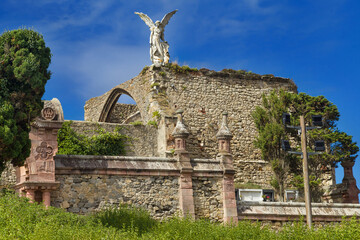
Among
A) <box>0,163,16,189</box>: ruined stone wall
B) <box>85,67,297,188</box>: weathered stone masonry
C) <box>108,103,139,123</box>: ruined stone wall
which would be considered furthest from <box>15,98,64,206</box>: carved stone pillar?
<box>108,103,139,123</box>: ruined stone wall

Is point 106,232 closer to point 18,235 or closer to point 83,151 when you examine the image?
point 18,235

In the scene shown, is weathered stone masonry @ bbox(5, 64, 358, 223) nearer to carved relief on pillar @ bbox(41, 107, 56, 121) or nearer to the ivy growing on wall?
carved relief on pillar @ bbox(41, 107, 56, 121)

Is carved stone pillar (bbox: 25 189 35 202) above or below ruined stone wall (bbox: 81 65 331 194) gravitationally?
below

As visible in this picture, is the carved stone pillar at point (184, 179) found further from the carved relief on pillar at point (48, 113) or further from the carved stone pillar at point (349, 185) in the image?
the carved stone pillar at point (349, 185)

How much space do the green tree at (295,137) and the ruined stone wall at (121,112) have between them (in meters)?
8.09

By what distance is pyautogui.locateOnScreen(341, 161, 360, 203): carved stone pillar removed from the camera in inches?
1053

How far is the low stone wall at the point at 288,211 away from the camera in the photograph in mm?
22109

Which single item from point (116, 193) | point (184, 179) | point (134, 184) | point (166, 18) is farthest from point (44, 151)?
point (166, 18)

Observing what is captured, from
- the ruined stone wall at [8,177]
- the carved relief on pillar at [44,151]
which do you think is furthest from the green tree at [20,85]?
the ruined stone wall at [8,177]

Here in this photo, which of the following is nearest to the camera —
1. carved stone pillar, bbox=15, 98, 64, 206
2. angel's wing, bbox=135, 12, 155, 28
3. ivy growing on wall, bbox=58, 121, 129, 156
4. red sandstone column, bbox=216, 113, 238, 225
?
carved stone pillar, bbox=15, 98, 64, 206

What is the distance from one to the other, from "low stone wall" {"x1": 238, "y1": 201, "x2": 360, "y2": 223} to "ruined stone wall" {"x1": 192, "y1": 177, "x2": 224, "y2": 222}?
0.95 meters

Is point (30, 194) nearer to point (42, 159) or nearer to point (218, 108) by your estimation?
point (42, 159)

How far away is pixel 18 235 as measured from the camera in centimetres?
1401

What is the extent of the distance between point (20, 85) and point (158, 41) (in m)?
13.3
